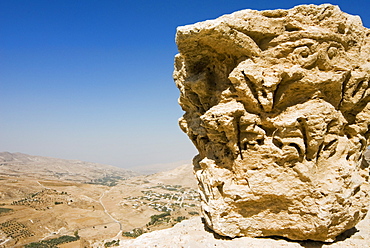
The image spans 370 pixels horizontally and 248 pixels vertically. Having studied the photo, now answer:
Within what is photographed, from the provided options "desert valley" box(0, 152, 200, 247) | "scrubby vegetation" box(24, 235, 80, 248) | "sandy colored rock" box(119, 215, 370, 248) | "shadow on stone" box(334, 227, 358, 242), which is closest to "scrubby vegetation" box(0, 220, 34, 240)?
"desert valley" box(0, 152, 200, 247)

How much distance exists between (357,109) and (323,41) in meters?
4.72

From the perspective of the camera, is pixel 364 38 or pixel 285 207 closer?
pixel 285 207

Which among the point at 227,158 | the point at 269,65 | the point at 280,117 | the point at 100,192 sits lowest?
the point at 100,192

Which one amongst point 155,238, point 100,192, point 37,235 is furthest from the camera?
point 100,192

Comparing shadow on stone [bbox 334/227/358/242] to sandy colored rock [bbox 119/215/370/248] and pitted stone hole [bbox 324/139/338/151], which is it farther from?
pitted stone hole [bbox 324/139/338/151]

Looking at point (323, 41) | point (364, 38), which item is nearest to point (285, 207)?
point (323, 41)

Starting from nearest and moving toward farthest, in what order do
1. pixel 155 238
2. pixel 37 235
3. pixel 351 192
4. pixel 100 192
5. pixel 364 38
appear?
pixel 351 192 < pixel 364 38 < pixel 155 238 < pixel 37 235 < pixel 100 192

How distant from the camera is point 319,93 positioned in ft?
37.1

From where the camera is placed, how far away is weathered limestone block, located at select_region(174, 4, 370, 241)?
1096 cm

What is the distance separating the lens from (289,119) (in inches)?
437

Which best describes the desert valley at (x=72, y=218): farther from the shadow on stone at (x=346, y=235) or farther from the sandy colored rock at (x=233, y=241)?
the shadow on stone at (x=346, y=235)

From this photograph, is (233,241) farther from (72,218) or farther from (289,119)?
(72,218)

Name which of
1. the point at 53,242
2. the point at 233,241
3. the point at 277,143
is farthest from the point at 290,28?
the point at 53,242

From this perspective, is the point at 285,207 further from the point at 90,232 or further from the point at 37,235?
the point at 37,235
